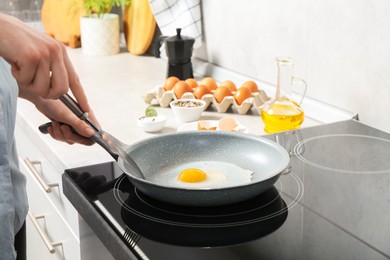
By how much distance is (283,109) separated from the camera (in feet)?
4.93

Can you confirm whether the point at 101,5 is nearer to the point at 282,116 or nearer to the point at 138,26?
the point at 138,26

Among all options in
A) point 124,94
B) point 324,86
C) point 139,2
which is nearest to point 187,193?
point 324,86

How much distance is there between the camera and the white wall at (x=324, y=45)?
4.75ft

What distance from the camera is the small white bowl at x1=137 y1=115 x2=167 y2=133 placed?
5.01ft

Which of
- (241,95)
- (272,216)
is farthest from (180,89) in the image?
(272,216)

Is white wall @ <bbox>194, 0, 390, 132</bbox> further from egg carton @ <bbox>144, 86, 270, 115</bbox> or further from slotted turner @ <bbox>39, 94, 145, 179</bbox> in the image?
slotted turner @ <bbox>39, 94, 145, 179</bbox>

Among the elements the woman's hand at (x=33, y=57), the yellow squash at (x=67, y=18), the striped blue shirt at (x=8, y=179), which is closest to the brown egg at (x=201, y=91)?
the striped blue shirt at (x=8, y=179)

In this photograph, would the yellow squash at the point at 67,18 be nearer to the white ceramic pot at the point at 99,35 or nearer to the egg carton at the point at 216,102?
the white ceramic pot at the point at 99,35

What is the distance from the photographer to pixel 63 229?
1.48 meters

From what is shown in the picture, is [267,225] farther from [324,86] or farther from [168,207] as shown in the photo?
[324,86]

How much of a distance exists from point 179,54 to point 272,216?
3.34ft

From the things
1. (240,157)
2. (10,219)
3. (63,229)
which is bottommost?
(63,229)

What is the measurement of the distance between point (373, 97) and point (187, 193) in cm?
67

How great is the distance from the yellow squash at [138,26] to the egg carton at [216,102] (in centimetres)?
59
